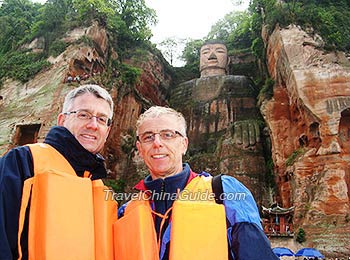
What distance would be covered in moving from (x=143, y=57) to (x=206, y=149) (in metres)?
8.41

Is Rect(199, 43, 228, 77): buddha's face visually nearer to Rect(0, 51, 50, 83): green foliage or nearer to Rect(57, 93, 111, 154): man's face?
Rect(0, 51, 50, 83): green foliage

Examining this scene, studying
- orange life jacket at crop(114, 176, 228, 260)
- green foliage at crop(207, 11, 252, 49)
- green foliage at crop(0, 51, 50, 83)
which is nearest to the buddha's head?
green foliage at crop(207, 11, 252, 49)

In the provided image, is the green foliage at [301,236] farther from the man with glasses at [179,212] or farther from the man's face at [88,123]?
the man's face at [88,123]

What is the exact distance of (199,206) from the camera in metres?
2.27

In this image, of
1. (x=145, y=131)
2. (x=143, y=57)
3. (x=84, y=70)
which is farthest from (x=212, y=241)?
(x=143, y=57)

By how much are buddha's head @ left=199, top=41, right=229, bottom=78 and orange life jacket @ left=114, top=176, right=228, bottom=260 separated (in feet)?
98.5

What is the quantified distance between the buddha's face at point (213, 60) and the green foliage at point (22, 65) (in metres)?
15.0

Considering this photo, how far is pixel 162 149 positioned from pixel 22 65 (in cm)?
2015

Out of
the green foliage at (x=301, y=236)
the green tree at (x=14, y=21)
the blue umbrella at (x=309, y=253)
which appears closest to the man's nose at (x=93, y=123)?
the blue umbrella at (x=309, y=253)

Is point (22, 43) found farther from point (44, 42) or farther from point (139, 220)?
point (139, 220)

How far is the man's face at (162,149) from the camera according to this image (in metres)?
2.56

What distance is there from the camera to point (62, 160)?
2352 millimetres

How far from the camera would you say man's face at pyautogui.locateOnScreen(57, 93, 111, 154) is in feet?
8.31

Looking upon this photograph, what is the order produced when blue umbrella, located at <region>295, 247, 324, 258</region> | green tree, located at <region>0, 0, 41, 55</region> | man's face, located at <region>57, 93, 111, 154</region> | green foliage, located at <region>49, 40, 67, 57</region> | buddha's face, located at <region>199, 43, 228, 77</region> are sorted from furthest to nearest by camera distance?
buddha's face, located at <region>199, 43, 228, 77</region> → green tree, located at <region>0, 0, 41, 55</region> → green foliage, located at <region>49, 40, 67, 57</region> → blue umbrella, located at <region>295, 247, 324, 258</region> → man's face, located at <region>57, 93, 111, 154</region>
